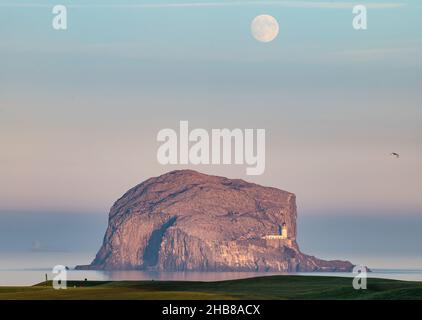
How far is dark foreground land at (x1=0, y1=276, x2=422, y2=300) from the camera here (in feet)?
327

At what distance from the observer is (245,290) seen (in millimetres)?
118688

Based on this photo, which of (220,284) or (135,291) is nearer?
(135,291)

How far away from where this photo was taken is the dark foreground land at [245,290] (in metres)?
99.7
